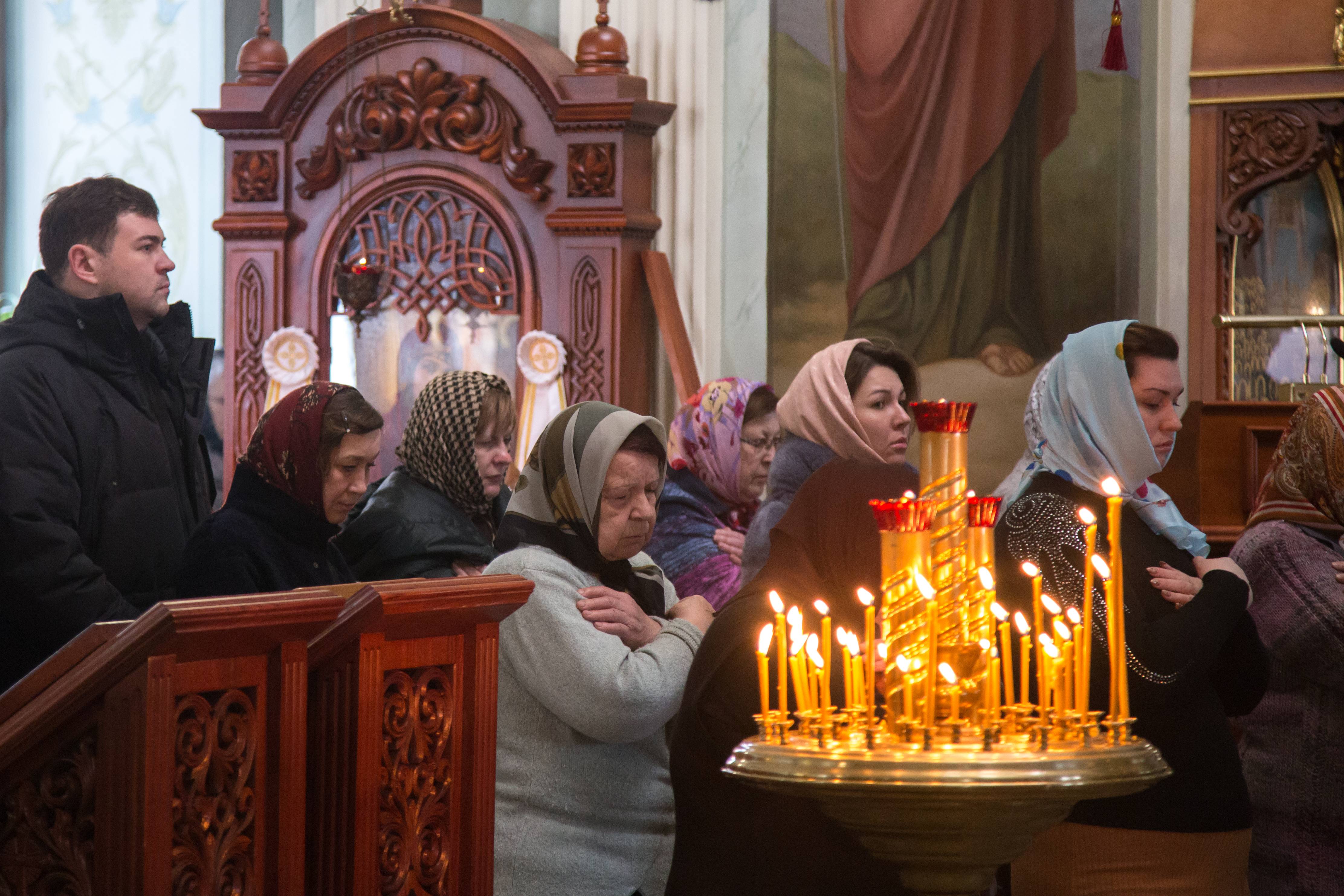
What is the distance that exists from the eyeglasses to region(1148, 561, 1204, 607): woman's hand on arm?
213 cm

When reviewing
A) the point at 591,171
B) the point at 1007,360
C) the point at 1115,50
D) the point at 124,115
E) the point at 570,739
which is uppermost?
the point at 124,115

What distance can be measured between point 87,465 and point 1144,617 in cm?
212

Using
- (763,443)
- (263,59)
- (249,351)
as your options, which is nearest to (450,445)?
(763,443)

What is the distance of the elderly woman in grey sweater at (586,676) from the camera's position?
2602 millimetres

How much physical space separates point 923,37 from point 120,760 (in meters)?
5.44

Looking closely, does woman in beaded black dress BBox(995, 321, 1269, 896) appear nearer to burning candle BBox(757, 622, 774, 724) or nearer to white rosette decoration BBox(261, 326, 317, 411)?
burning candle BBox(757, 622, 774, 724)

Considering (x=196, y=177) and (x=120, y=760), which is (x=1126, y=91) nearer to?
(x=196, y=177)

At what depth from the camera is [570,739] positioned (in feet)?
8.73

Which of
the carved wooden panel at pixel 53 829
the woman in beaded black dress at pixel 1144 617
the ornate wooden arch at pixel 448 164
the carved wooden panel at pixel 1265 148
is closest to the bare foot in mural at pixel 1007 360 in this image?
the carved wooden panel at pixel 1265 148

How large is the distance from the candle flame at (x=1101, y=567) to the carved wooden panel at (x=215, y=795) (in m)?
1.12

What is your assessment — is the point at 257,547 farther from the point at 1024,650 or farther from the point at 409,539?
the point at 1024,650

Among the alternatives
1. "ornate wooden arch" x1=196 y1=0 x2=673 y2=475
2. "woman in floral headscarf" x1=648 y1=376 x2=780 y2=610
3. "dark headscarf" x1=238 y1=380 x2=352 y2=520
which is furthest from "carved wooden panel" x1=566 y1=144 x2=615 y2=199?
"dark headscarf" x1=238 y1=380 x2=352 y2=520

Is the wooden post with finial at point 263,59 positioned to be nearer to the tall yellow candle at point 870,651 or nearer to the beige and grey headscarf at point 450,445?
the beige and grey headscarf at point 450,445

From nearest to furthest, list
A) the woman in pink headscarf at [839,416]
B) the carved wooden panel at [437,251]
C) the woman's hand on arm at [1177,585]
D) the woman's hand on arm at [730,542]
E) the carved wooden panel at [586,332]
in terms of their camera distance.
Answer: the woman's hand on arm at [1177,585]
the woman in pink headscarf at [839,416]
the woman's hand on arm at [730,542]
the carved wooden panel at [586,332]
the carved wooden panel at [437,251]
